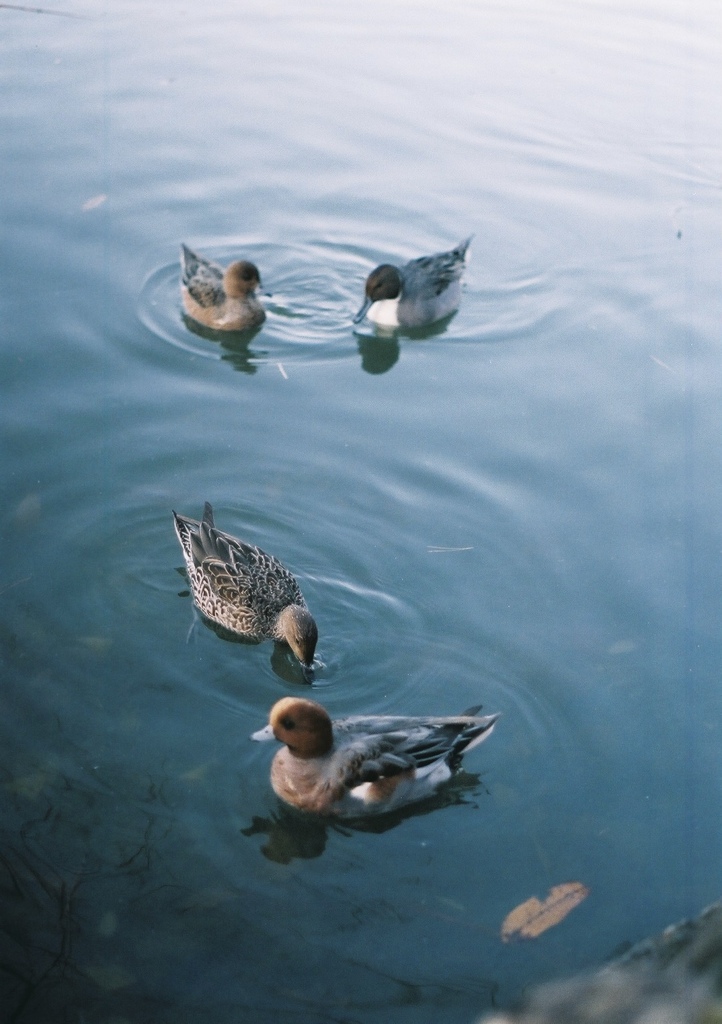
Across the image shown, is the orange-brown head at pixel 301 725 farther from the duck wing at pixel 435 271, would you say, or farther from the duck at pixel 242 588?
the duck wing at pixel 435 271

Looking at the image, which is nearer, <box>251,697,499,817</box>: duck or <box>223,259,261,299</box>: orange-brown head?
<box>251,697,499,817</box>: duck

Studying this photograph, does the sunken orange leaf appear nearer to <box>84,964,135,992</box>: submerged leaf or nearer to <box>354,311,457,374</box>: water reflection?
<box>84,964,135,992</box>: submerged leaf

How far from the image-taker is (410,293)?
379 inches

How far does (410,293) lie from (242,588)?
4.12 meters

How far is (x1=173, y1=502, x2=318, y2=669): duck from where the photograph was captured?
20.6ft

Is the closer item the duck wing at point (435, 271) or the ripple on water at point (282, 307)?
the ripple on water at point (282, 307)

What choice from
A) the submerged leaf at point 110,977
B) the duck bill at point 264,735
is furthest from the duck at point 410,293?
the submerged leaf at point 110,977

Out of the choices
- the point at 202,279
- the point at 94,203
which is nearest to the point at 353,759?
the point at 202,279

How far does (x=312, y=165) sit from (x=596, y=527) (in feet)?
20.3

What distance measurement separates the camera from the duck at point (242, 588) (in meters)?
6.29

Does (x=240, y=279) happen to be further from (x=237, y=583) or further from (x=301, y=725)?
(x=301, y=725)

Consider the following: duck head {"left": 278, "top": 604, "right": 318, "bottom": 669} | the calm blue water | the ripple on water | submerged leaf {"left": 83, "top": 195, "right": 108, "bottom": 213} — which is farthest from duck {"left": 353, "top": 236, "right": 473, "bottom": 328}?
duck head {"left": 278, "top": 604, "right": 318, "bottom": 669}

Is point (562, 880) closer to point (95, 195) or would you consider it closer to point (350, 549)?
point (350, 549)

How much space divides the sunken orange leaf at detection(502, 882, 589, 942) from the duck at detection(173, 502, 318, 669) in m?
1.73
